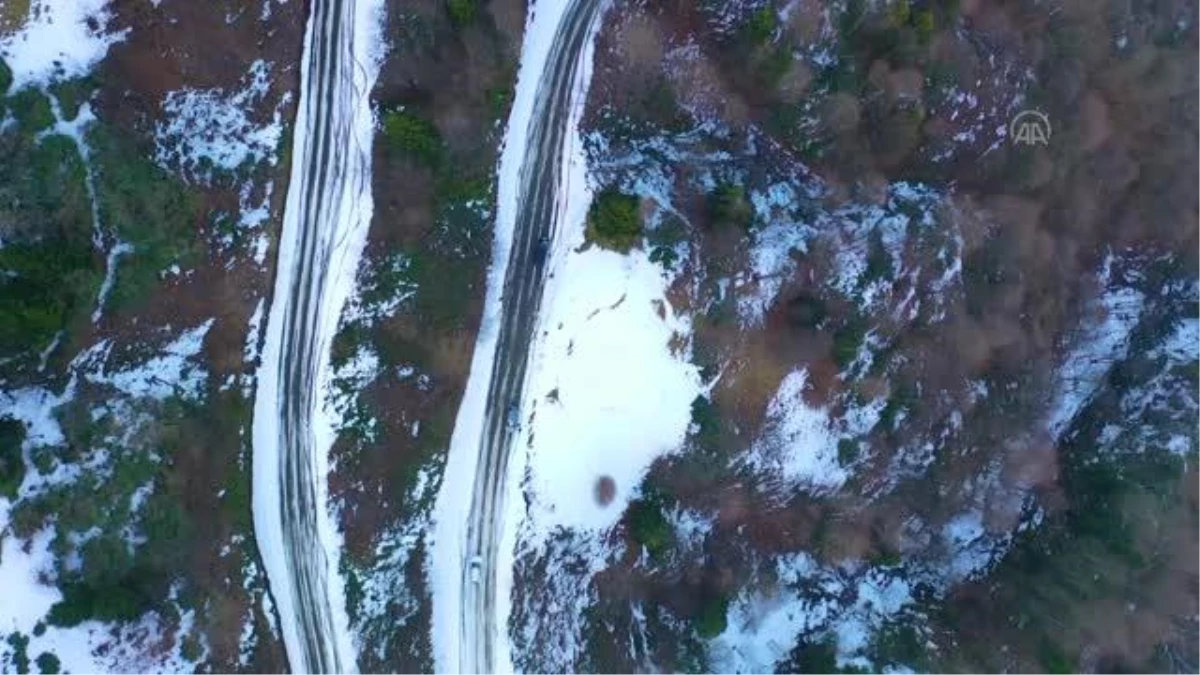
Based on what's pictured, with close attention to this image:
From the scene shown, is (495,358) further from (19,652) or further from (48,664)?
(19,652)

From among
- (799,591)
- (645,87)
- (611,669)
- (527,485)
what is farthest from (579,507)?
(645,87)

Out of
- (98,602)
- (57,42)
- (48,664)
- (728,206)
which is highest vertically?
(57,42)

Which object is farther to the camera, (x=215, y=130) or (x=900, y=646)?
(x=900, y=646)

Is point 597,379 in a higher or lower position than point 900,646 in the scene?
higher

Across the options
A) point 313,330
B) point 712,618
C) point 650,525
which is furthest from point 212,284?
point 712,618

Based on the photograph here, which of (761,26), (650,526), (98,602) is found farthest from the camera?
(761,26)

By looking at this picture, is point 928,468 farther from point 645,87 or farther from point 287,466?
point 287,466
